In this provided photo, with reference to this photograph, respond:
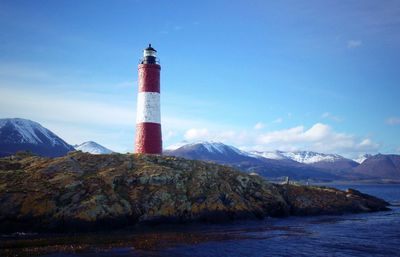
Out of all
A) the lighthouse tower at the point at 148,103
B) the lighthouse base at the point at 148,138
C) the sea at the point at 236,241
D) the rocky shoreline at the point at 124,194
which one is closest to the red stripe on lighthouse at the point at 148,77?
the lighthouse tower at the point at 148,103

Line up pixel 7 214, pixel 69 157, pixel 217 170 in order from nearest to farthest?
pixel 7 214 → pixel 69 157 → pixel 217 170

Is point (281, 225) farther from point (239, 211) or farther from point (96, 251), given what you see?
point (96, 251)

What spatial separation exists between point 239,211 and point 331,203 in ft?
65.9

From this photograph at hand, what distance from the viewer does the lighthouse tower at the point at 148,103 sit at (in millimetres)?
52781

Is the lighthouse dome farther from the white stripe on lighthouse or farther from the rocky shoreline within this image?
the rocky shoreline

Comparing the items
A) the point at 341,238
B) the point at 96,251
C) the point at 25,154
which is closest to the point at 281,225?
the point at 341,238

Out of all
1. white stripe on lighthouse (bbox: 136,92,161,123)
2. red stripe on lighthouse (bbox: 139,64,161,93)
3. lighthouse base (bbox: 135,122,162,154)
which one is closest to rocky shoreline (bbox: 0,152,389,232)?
lighthouse base (bbox: 135,122,162,154)

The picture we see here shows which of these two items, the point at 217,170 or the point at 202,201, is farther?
the point at 217,170

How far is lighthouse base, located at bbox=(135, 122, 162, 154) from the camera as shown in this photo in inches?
2094

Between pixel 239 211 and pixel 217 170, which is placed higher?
pixel 217 170

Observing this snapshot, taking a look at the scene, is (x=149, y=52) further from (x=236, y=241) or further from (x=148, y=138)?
(x=236, y=241)

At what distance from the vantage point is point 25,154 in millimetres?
55000

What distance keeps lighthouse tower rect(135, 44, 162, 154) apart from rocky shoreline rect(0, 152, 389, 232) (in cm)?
273

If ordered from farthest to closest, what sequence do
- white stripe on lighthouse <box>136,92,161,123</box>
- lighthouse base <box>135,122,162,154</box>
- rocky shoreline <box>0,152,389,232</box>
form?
lighthouse base <box>135,122,162,154</box> < white stripe on lighthouse <box>136,92,161,123</box> < rocky shoreline <box>0,152,389,232</box>
